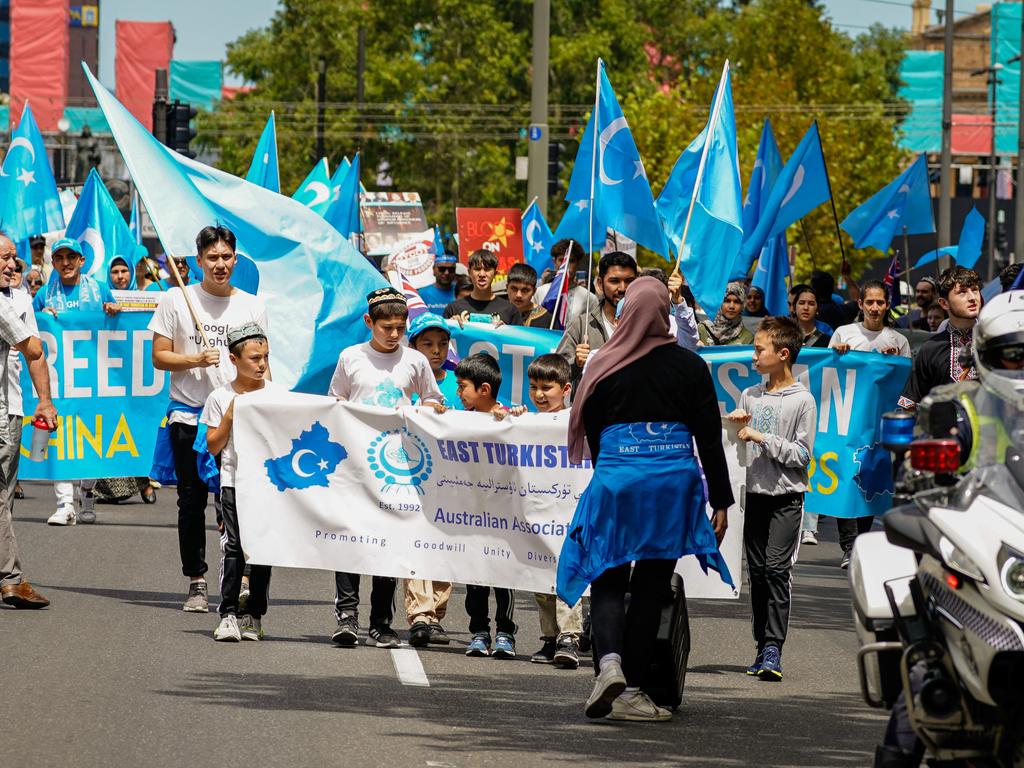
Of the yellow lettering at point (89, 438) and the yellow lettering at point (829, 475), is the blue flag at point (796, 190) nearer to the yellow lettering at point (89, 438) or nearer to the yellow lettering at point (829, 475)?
the yellow lettering at point (829, 475)

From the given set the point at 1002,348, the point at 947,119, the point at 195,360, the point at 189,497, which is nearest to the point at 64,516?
the point at 189,497

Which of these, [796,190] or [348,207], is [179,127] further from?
[796,190]

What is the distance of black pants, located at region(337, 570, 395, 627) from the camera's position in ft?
32.7

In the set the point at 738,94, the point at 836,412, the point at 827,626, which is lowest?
the point at 827,626

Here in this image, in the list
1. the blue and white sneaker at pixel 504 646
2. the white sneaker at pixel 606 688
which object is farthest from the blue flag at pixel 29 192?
the white sneaker at pixel 606 688

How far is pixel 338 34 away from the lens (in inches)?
2822

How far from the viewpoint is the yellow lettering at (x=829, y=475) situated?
43.5 feet

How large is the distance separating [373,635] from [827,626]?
278 cm

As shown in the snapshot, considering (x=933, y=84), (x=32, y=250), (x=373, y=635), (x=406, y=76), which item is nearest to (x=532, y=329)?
(x=373, y=635)

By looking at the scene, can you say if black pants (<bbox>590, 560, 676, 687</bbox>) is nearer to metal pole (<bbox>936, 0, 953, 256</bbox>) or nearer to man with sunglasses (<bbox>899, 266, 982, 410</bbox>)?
man with sunglasses (<bbox>899, 266, 982, 410</bbox>)

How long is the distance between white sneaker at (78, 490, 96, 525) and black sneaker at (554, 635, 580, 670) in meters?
6.72

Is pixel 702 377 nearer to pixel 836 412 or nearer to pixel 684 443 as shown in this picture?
pixel 684 443

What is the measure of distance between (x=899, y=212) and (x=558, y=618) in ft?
44.3

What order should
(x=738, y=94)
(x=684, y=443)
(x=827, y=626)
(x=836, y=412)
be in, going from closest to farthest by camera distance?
1. (x=684, y=443)
2. (x=827, y=626)
3. (x=836, y=412)
4. (x=738, y=94)
